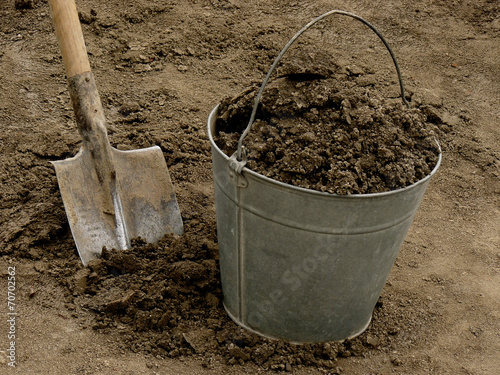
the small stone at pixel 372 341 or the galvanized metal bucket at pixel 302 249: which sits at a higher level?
the galvanized metal bucket at pixel 302 249

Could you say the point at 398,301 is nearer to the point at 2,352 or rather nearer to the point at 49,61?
the point at 2,352

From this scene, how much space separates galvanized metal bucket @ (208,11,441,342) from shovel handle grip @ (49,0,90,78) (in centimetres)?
93

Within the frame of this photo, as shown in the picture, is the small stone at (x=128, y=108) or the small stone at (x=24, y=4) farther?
the small stone at (x=24, y=4)

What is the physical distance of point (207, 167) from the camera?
3.58 meters

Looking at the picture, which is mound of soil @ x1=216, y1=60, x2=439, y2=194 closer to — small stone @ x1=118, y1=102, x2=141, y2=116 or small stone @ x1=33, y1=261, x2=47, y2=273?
→ small stone @ x1=33, y1=261, x2=47, y2=273

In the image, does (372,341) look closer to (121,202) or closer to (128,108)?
(121,202)

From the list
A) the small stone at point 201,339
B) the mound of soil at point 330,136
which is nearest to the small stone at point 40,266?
the small stone at point 201,339

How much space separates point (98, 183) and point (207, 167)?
0.87 metres

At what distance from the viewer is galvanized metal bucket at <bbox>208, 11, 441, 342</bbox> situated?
1.97m

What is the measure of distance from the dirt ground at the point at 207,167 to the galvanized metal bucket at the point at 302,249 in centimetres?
16

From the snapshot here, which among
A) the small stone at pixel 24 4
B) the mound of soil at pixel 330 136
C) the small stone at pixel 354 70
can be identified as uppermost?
the mound of soil at pixel 330 136

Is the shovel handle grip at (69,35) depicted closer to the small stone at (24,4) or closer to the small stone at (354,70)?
the small stone at (354,70)

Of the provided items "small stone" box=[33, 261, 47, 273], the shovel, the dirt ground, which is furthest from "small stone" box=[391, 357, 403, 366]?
"small stone" box=[33, 261, 47, 273]

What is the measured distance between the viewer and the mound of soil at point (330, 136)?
6.53ft
